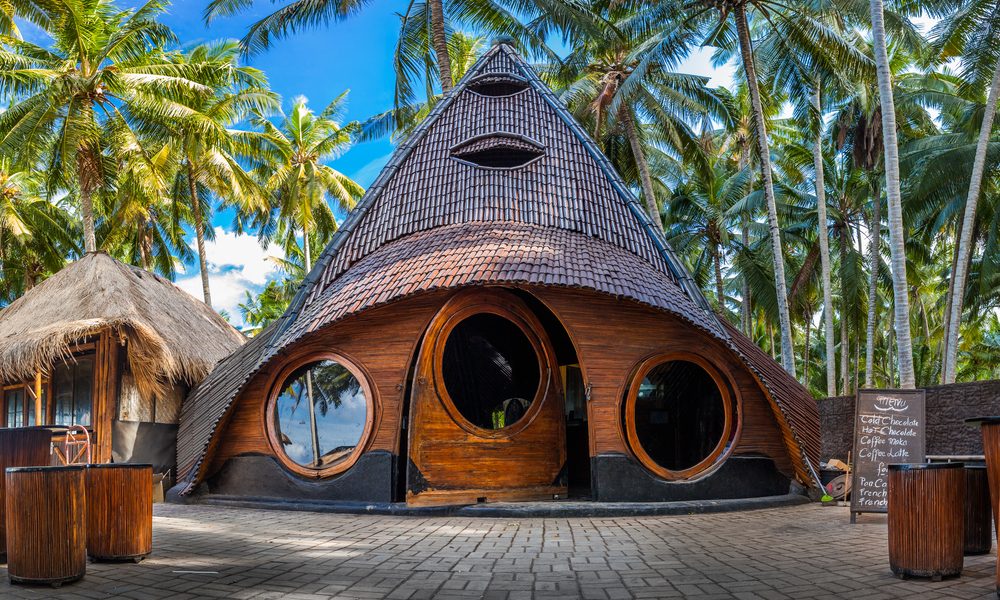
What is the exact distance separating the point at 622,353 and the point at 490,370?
8.72 ft

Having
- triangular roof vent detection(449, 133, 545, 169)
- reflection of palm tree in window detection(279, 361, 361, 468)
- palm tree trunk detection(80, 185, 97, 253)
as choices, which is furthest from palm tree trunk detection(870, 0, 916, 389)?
palm tree trunk detection(80, 185, 97, 253)

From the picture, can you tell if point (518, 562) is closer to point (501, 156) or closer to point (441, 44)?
point (501, 156)

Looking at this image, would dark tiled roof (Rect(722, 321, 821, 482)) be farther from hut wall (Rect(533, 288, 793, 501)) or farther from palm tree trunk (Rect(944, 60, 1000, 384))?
palm tree trunk (Rect(944, 60, 1000, 384))

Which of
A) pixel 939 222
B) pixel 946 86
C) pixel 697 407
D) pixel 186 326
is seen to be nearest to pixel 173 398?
pixel 186 326

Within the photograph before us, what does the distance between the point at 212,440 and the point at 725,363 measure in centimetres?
763

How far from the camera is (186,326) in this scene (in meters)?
15.1

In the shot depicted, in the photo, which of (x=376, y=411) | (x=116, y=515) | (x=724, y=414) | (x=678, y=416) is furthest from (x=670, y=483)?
(x=116, y=515)

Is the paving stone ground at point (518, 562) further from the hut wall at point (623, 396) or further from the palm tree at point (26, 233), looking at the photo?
the palm tree at point (26, 233)

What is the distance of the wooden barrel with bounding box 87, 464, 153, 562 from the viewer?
5.70 meters

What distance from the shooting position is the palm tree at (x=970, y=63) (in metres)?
16.6

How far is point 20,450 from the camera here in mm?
5574

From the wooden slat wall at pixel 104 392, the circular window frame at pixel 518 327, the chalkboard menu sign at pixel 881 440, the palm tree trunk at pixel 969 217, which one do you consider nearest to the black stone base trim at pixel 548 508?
the circular window frame at pixel 518 327

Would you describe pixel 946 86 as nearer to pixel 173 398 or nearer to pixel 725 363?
pixel 725 363

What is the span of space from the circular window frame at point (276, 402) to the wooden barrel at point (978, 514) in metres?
6.86
